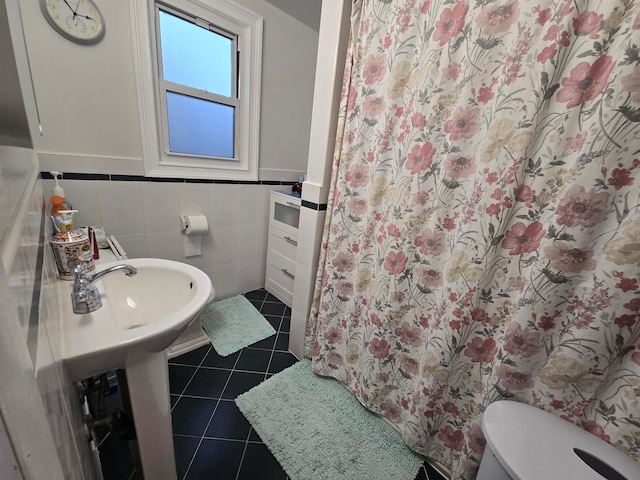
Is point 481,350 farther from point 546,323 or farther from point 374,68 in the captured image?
point 374,68

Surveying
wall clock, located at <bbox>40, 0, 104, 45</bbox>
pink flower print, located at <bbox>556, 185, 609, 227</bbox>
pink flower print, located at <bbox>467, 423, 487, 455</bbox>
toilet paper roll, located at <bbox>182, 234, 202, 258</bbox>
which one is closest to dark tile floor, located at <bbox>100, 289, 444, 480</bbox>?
pink flower print, located at <bbox>467, 423, 487, 455</bbox>

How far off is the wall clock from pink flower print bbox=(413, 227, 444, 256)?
1803 millimetres

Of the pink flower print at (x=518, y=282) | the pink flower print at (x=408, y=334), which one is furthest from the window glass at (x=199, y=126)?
the pink flower print at (x=518, y=282)

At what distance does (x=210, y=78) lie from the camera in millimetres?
1726

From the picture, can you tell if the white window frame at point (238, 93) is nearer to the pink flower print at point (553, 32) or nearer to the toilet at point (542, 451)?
the pink flower print at point (553, 32)

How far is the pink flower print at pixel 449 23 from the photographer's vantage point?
2.56ft

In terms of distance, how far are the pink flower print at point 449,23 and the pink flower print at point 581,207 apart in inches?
23.4

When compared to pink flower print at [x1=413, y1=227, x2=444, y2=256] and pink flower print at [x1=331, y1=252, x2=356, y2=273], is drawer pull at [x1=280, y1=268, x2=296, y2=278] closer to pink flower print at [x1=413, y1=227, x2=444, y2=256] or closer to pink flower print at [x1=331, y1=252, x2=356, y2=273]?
pink flower print at [x1=331, y1=252, x2=356, y2=273]

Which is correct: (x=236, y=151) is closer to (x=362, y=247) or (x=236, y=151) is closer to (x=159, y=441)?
(x=362, y=247)

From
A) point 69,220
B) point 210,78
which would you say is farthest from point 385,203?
point 210,78

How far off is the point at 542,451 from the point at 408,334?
0.48m

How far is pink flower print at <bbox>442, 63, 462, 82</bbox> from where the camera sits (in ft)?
2.69

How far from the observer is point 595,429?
2.29 feet

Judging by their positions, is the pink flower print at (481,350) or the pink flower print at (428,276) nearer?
the pink flower print at (481,350)
